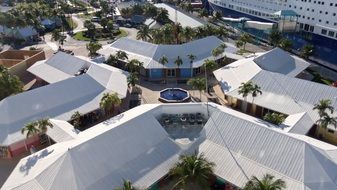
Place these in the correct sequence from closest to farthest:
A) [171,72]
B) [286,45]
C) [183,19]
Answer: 1. [171,72]
2. [286,45]
3. [183,19]

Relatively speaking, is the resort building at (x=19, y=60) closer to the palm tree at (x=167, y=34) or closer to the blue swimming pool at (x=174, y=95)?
the palm tree at (x=167, y=34)

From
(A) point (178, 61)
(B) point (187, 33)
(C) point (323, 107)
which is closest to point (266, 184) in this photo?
(C) point (323, 107)

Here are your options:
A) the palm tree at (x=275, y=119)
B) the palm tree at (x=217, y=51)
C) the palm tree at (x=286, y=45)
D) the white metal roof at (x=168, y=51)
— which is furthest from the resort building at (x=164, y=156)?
the palm tree at (x=286, y=45)

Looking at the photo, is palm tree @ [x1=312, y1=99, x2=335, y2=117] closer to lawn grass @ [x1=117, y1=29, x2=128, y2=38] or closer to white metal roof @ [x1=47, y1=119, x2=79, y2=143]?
white metal roof @ [x1=47, y1=119, x2=79, y2=143]

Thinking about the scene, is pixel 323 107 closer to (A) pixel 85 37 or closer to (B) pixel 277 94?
(B) pixel 277 94

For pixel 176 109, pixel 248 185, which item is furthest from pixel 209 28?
pixel 248 185

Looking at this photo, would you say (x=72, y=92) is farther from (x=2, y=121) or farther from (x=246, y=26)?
(x=246, y=26)
